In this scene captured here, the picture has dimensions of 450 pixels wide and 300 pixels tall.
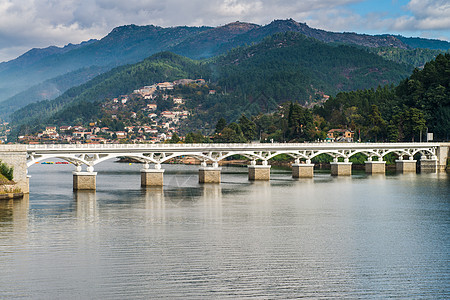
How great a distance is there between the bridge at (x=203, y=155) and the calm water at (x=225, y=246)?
18.4 ft

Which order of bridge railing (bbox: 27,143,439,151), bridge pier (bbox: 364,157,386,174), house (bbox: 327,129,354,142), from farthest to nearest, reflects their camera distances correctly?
1. house (bbox: 327,129,354,142)
2. bridge pier (bbox: 364,157,386,174)
3. bridge railing (bbox: 27,143,439,151)

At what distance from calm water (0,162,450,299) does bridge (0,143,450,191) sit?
5598mm

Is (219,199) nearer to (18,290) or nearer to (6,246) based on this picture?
(6,246)

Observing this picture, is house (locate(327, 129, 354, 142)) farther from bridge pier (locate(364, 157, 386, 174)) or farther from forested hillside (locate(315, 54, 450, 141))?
bridge pier (locate(364, 157, 386, 174))

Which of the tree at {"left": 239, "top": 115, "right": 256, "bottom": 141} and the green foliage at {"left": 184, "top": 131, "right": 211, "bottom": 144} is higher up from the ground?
the tree at {"left": 239, "top": 115, "right": 256, "bottom": 141}

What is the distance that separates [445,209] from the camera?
6366 cm

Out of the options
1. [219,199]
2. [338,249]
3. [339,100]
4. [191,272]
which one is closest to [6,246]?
[191,272]

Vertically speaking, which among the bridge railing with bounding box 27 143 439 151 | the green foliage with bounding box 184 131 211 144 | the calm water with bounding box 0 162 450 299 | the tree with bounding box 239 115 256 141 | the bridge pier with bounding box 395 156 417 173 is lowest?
the calm water with bounding box 0 162 450 299

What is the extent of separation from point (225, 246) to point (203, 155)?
52889 mm

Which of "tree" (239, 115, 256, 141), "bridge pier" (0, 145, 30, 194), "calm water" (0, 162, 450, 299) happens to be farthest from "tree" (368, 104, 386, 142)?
"bridge pier" (0, 145, 30, 194)

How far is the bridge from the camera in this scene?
74.1m

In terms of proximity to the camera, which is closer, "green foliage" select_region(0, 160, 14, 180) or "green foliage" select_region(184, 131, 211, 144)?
"green foliage" select_region(0, 160, 14, 180)

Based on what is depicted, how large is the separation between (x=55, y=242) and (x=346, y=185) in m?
58.7

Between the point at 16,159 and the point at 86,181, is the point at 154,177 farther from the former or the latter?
the point at 16,159
